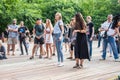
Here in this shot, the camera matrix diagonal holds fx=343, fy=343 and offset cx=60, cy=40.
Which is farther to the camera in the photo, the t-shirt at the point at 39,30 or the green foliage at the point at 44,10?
the green foliage at the point at 44,10

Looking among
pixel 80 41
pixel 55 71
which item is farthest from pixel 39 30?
pixel 55 71

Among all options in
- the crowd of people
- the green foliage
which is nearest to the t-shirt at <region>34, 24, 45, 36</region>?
the crowd of people

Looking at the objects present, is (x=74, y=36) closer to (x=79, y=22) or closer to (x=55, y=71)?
(x=79, y=22)

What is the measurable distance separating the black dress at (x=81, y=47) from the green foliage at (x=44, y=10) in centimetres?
2751

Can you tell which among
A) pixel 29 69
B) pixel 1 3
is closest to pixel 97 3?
pixel 1 3

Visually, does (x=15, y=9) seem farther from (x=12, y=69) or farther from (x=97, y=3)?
(x=12, y=69)

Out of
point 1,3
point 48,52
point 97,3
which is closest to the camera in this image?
point 48,52

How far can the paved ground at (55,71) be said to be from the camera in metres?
9.52

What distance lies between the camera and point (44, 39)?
45.4ft

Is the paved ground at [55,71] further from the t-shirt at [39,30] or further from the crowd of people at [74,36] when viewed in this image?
the t-shirt at [39,30]

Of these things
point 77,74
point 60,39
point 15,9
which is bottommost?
point 77,74

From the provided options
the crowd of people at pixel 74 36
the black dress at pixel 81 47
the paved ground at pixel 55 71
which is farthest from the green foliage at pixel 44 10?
the black dress at pixel 81 47

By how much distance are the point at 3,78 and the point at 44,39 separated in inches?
183

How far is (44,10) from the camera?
135 ft
